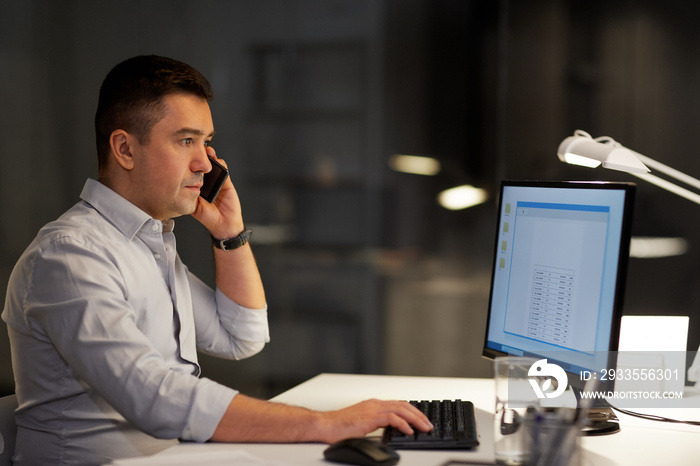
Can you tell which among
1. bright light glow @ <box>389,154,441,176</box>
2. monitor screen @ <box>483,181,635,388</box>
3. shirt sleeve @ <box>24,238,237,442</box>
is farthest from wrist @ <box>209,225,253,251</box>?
bright light glow @ <box>389,154,441,176</box>

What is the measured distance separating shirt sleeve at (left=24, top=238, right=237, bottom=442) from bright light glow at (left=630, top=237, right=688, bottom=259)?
1.79m

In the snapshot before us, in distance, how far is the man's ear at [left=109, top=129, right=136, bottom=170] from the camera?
163cm

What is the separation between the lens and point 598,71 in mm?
2680

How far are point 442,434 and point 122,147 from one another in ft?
3.20

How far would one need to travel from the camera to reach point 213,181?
187 centimetres

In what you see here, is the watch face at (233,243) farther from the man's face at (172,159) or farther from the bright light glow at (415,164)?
the bright light glow at (415,164)

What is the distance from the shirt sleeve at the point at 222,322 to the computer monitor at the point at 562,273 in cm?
68

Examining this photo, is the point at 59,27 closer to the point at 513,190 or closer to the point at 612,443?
the point at 513,190

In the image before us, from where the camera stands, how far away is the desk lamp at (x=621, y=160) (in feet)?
5.07

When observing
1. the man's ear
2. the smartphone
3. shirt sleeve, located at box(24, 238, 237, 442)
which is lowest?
shirt sleeve, located at box(24, 238, 237, 442)

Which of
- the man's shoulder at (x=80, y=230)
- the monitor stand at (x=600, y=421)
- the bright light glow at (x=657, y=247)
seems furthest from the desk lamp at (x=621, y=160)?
the man's shoulder at (x=80, y=230)

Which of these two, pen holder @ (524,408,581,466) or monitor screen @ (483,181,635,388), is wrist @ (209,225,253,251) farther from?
pen holder @ (524,408,581,466)

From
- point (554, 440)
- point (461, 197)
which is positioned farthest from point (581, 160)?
point (461, 197)

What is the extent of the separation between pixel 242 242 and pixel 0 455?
0.79m
